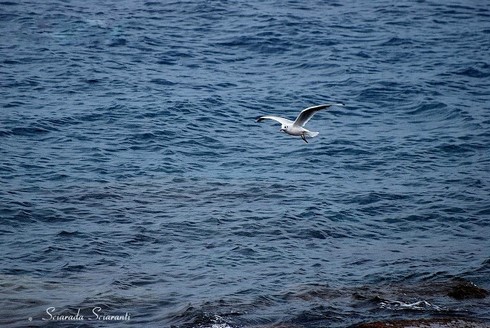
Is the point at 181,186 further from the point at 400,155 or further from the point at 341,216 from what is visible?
the point at 400,155

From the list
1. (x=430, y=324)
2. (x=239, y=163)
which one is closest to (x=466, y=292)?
(x=430, y=324)

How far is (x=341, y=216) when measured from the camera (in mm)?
20000

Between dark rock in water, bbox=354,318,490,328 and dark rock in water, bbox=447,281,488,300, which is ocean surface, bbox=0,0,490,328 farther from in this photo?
Result: dark rock in water, bbox=354,318,490,328

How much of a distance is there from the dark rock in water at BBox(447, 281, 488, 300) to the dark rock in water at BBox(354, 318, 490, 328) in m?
1.33

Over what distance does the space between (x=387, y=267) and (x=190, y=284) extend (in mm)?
3875

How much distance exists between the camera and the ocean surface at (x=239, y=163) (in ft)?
51.8

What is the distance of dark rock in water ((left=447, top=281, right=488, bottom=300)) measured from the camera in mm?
15180

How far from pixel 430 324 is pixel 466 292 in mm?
2055

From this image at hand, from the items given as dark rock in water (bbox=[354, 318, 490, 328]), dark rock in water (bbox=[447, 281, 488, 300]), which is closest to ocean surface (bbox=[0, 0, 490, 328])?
dark rock in water (bbox=[447, 281, 488, 300])

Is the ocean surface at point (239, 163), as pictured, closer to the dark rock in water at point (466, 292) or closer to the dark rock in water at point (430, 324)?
the dark rock in water at point (466, 292)

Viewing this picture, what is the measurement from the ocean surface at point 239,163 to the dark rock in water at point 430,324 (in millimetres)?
572

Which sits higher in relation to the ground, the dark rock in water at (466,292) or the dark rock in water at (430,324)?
the dark rock in water at (430,324)

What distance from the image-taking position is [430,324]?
13461 millimetres

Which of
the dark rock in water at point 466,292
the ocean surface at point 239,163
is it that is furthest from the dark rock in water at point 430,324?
the dark rock in water at point 466,292
